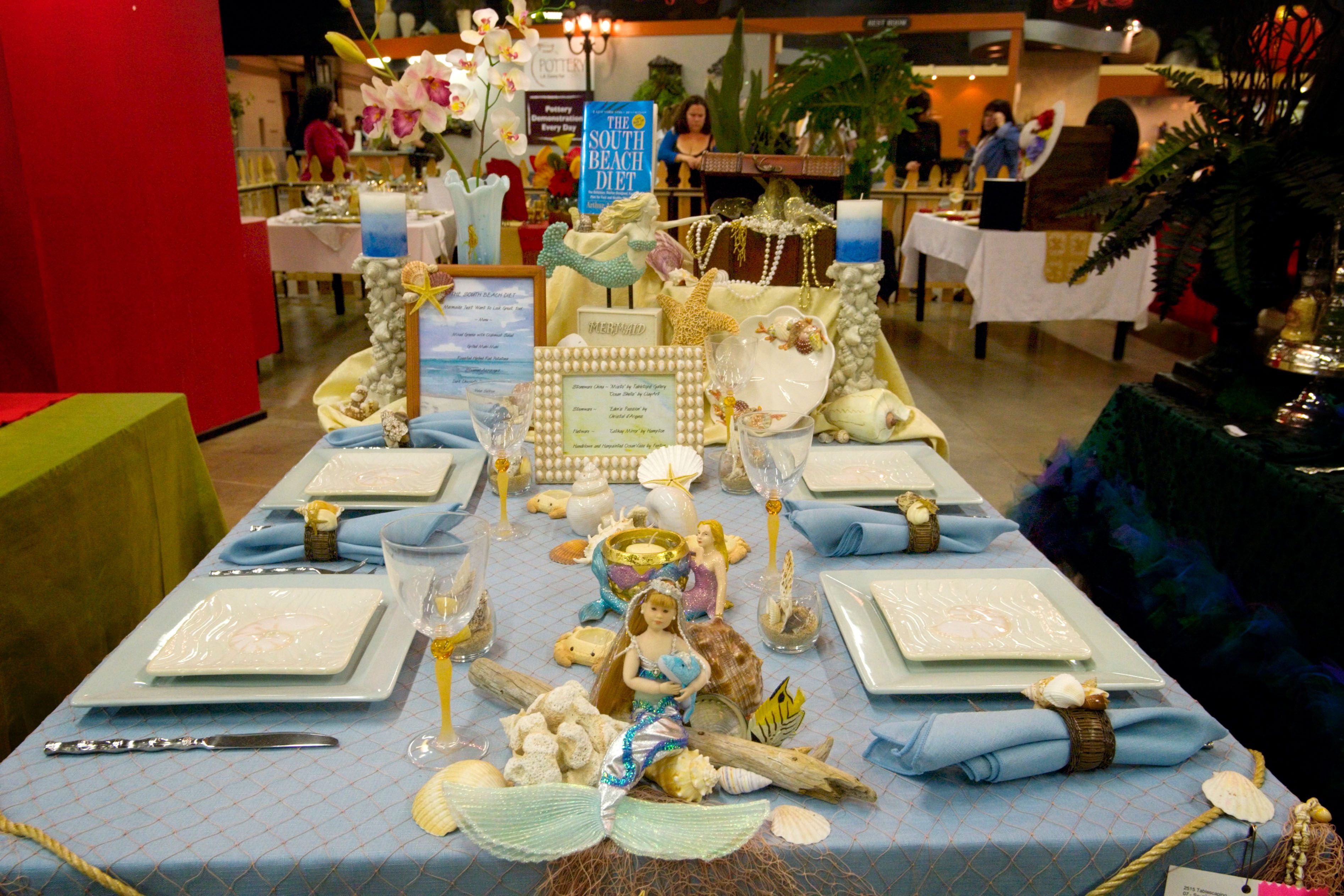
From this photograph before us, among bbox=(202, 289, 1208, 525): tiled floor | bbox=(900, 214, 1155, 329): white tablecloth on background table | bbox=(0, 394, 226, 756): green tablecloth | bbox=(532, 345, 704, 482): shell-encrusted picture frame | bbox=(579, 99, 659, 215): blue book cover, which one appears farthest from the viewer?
bbox=(900, 214, 1155, 329): white tablecloth on background table

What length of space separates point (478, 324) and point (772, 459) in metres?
0.82

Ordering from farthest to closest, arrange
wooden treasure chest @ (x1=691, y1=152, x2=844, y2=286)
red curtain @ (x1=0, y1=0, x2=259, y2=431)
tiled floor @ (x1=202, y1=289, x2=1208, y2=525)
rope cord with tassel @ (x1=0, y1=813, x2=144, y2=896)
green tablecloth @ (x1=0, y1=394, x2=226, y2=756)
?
tiled floor @ (x1=202, y1=289, x2=1208, y2=525) < red curtain @ (x1=0, y1=0, x2=259, y2=431) < wooden treasure chest @ (x1=691, y1=152, x2=844, y2=286) < green tablecloth @ (x1=0, y1=394, x2=226, y2=756) < rope cord with tassel @ (x1=0, y1=813, x2=144, y2=896)

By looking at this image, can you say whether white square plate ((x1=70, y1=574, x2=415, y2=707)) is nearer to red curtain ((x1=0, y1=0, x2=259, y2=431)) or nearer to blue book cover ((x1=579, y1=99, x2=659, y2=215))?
blue book cover ((x1=579, y1=99, x2=659, y2=215))

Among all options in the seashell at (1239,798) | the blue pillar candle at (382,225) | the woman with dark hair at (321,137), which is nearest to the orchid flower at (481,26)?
the blue pillar candle at (382,225)

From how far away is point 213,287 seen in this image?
3.65 m

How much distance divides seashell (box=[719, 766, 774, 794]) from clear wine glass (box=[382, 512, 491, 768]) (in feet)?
0.77

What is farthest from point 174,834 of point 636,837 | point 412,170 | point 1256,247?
point 412,170

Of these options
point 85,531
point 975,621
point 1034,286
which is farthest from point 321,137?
point 975,621

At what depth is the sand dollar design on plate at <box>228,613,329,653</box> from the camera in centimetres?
100

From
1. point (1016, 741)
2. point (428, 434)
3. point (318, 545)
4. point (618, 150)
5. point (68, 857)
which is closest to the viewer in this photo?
point (68, 857)

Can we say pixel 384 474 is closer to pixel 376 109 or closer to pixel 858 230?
pixel 376 109

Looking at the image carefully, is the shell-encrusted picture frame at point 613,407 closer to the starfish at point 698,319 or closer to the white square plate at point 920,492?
the starfish at point 698,319

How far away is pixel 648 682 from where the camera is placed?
84 centimetres

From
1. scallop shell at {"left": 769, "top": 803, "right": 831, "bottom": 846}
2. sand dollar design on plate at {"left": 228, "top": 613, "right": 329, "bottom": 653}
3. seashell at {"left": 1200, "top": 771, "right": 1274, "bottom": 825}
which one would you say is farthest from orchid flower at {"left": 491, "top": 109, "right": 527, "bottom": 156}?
seashell at {"left": 1200, "top": 771, "right": 1274, "bottom": 825}
